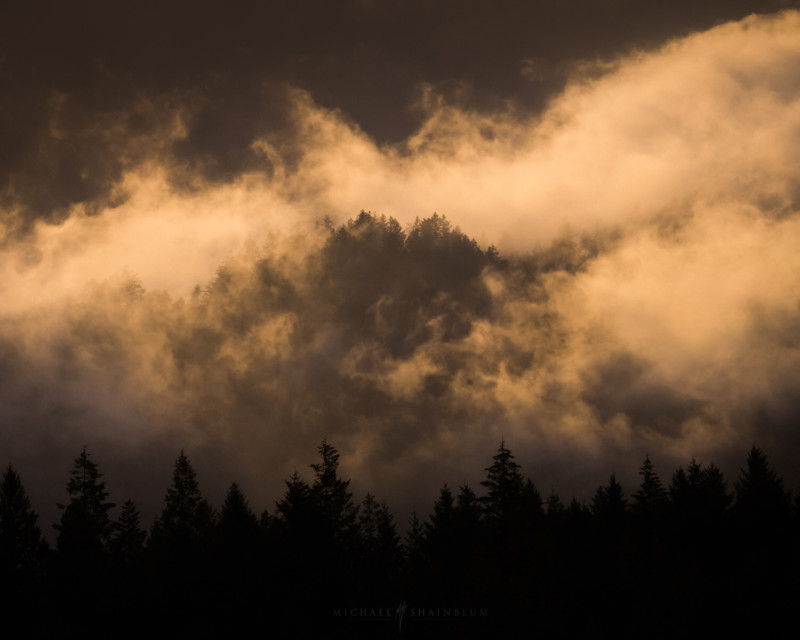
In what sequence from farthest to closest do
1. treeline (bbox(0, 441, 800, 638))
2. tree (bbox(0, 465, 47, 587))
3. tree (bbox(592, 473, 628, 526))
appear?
tree (bbox(592, 473, 628, 526)) < tree (bbox(0, 465, 47, 587)) < treeline (bbox(0, 441, 800, 638))

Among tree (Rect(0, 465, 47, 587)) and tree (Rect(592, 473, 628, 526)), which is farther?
tree (Rect(592, 473, 628, 526))

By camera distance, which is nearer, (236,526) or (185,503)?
(236,526)

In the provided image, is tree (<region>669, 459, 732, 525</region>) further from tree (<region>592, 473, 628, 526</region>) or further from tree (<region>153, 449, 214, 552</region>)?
tree (<region>153, 449, 214, 552</region>)

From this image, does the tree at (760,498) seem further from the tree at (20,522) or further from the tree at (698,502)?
the tree at (20,522)

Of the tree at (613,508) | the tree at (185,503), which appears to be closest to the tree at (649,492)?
the tree at (613,508)

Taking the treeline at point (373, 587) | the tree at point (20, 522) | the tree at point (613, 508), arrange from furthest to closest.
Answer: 1. the tree at point (613, 508)
2. the tree at point (20, 522)
3. the treeline at point (373, 587)

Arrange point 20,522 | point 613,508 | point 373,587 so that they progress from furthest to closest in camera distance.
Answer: point 613,508 → point 20,522 → point 373,587

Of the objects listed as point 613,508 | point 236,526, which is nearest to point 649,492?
point 613,508

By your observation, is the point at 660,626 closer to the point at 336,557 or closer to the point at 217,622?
the point at 336,557

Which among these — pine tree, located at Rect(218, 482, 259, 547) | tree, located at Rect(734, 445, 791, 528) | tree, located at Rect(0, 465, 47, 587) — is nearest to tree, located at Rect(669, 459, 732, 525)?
tree, located at Rect(734, 445, 791, 528)

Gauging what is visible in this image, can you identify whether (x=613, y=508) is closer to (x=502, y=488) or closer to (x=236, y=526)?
(x=502, y=488)

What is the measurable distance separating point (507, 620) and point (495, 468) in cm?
3827

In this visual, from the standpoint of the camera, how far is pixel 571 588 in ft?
208

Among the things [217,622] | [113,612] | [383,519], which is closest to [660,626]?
[217,622]
